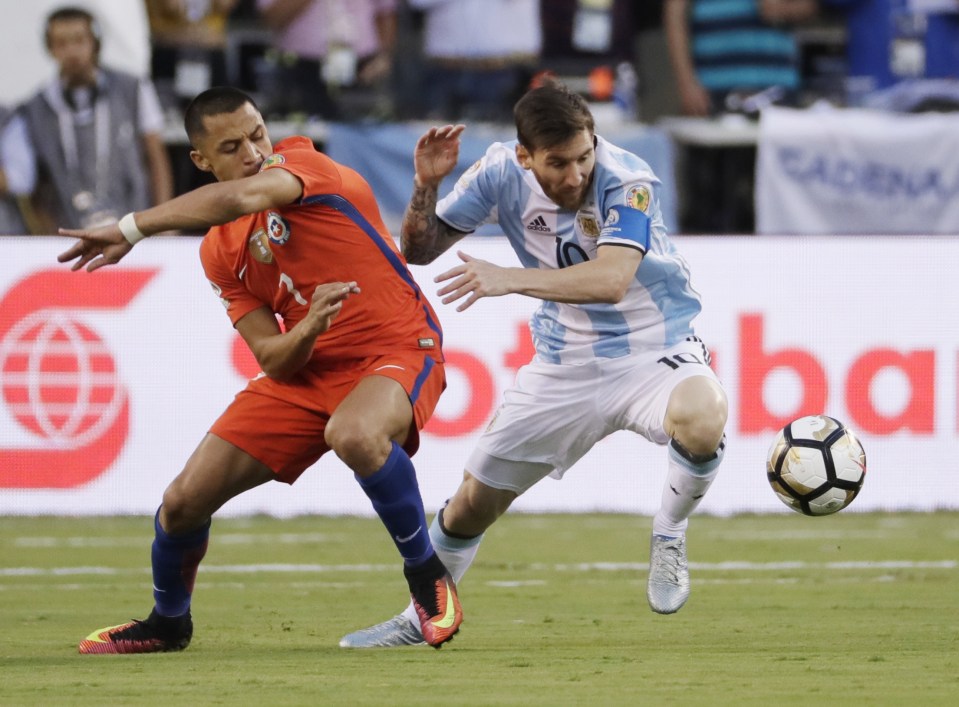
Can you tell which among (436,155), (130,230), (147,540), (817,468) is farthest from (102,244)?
(147,540)

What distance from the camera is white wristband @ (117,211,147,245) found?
5.64 meters

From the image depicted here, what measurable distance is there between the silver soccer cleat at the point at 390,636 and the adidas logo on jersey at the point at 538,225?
1591 millimetres

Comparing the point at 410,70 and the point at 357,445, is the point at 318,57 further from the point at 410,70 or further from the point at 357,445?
the point at 357,445

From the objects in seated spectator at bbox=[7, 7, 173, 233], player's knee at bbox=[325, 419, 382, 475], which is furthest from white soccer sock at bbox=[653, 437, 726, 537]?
seated spectator at bbox=[7, 7, 173, 233]

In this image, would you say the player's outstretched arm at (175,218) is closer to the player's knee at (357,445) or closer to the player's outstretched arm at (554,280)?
the player's outstretched arm at (554,280)

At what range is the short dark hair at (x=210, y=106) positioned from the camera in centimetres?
629

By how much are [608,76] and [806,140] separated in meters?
1.63

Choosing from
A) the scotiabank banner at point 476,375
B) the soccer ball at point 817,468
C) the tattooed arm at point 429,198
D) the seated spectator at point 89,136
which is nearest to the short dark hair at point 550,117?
the tattooed arm at point 429,198

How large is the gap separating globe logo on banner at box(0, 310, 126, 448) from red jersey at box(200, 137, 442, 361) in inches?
178

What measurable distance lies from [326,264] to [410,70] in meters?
8.22

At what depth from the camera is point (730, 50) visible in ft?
45.3

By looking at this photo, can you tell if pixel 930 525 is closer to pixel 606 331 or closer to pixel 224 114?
pixel 606 331

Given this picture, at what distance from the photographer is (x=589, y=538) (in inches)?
412

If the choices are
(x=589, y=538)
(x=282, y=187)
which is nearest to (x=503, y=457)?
(x=282, y=187)
